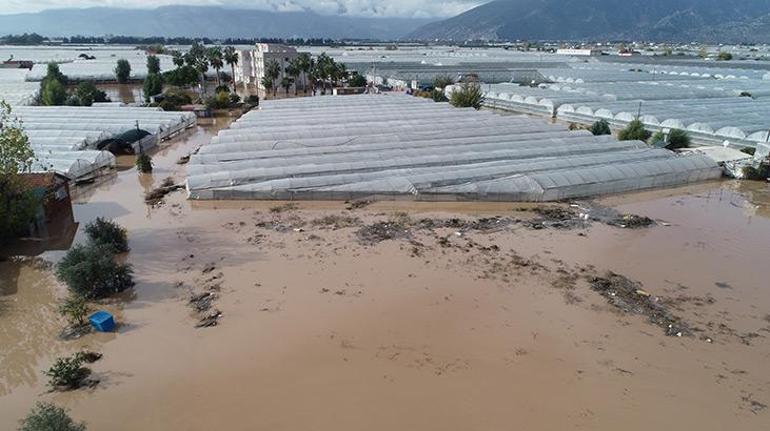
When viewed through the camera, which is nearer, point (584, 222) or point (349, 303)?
point (349, 303)

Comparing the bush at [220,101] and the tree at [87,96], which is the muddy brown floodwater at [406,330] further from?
the tree at [87,96]

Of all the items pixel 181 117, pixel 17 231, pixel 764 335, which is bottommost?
pixel 764 335

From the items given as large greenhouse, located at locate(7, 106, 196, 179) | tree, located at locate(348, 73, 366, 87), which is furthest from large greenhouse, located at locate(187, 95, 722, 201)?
tree, located at locate(348, 73, 366, 87)

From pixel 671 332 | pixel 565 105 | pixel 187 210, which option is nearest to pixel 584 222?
pixel 671 332

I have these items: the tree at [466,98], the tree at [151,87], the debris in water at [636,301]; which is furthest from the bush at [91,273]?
the tree at [151,87]

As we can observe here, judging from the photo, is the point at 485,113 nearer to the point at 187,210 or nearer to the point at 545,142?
the point at 545,142

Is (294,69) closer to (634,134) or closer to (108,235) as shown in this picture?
(634,134)
